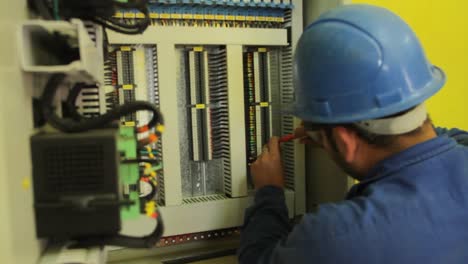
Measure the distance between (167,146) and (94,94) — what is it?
266 mm

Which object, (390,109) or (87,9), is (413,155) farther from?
(87,9)

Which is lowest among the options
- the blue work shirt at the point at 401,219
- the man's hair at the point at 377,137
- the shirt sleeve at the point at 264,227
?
the shirt sleeve at the point at 264,227

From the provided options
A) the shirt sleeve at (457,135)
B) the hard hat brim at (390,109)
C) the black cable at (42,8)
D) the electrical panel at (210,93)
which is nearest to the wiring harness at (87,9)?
the black cable at (42,8)

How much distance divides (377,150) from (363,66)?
20cm

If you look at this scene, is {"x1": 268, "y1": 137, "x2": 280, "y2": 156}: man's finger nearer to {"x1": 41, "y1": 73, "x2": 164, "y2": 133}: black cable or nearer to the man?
the man

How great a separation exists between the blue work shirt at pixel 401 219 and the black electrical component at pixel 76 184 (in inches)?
15.8

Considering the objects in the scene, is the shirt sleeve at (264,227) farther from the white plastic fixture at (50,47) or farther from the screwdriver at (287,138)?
the white plastic fixture at (50,47)

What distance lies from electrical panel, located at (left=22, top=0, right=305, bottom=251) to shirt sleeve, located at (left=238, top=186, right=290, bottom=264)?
0.16 meters

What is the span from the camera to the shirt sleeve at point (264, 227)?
97 cm

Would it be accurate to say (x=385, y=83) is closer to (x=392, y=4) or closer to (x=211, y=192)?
(x=392, y=4)

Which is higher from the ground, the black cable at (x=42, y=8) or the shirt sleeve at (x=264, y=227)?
the black cable at (x=42, y=8)

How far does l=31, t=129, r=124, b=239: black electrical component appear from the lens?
23.8 inches

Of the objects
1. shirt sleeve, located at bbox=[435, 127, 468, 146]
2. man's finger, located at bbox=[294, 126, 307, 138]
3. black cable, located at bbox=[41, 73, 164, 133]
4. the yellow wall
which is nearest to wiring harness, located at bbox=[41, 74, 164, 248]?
black cable, located at bbox=[41, 73, 164, 133]

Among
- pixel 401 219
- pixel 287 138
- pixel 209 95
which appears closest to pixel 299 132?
pixel 287 138
